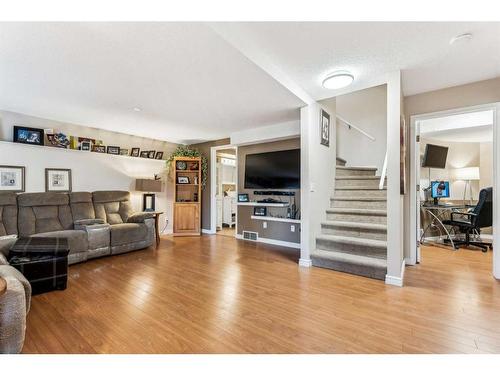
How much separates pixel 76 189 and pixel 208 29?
12.9ft

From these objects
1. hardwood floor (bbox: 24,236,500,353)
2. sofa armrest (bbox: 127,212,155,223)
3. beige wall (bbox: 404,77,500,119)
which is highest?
beige wall (bbox: 404,77,500,119)

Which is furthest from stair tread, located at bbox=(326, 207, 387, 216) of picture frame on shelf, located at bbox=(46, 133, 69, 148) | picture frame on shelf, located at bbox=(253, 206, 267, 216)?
picture frame on shelf, located at bbox=(46, 133, 69, 148)

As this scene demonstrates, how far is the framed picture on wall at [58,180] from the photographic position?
3.94 meters

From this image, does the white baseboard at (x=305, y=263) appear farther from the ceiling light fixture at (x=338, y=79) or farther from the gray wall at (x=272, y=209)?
the ceiling light fixture at (x=338, y=79)

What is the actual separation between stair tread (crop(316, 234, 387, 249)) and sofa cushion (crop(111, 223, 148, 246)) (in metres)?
2.89

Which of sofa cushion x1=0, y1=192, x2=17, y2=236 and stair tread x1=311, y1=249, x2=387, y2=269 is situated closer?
stair tread x1=311, y1=249, x2=387, y2=269

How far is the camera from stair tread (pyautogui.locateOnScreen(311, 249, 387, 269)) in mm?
2809

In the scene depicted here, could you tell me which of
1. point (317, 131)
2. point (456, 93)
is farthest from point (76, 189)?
point (456, 93)

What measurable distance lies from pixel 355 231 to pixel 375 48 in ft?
7.16

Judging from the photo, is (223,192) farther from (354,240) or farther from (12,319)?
(12,319)

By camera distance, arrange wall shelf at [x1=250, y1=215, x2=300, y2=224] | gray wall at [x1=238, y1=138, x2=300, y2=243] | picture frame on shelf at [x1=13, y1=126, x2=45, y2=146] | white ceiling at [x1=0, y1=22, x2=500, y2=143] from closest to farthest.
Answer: white ceiling at [x1=0, y1=22, x2=500, y2=143] < picture frame on shelf at [x1=13, y1=126, x2=45, y2=146] < wall shelf at [x1=250, y1=215, x2=300, y2=224] < gray wall at [x1=238, y1=138, x2=300, y2=243]

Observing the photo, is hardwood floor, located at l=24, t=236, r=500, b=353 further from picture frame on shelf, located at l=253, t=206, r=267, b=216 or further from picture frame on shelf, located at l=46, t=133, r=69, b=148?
picture frame on shelf, located at l=46, t=133, r=69, b=148

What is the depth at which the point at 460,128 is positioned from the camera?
4.59m
